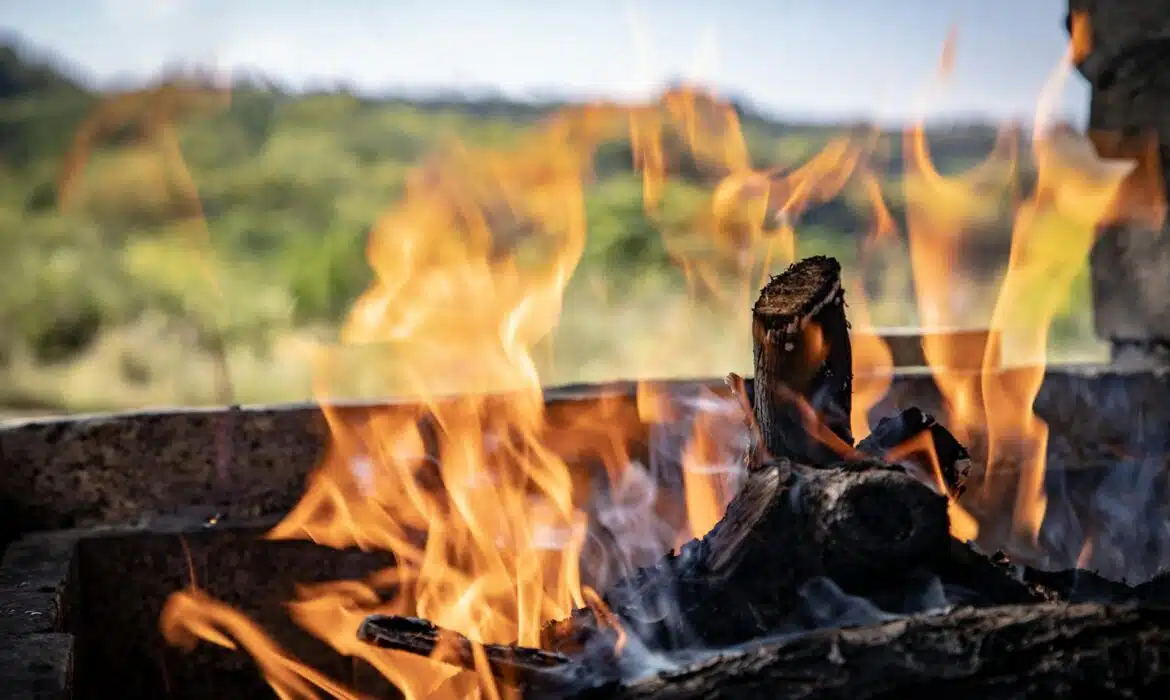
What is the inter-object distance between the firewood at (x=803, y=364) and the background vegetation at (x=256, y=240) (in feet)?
14.9

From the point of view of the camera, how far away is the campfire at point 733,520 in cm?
139

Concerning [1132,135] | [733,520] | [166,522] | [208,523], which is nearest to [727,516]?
[733,520]

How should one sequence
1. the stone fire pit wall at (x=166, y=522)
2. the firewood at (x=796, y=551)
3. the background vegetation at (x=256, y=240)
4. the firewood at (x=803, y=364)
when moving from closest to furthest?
1. the firewood at (x=796, y=551)
2. the firewood at (x=803, y=364)
3. the stone fire pit wall at (x=166, y=522)
4. the background vegetation at (x=256, y=240)

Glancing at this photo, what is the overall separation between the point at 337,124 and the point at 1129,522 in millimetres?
7413

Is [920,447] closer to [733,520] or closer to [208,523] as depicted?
[733,520]

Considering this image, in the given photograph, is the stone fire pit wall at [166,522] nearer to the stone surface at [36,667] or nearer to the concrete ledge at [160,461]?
the concrete ledge at [160,461]

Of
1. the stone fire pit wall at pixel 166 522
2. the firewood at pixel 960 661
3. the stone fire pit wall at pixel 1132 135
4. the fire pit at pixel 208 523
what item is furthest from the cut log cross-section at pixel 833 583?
the stone fire pit wall at pixel 1132 135

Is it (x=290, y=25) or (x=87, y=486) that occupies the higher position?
(x=290, y=25)

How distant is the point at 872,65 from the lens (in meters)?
7.26

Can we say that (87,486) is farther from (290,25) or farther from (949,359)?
(290,25)

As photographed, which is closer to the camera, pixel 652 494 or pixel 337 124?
pixel 652 494

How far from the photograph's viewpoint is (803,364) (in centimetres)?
190

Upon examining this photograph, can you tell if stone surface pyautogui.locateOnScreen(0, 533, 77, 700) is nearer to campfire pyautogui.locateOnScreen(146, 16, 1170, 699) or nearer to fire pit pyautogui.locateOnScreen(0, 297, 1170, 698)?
fire pit pyautogui.locateOnScreen(0, 297, 1170, 698)

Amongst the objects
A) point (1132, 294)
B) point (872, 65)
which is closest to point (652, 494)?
point (1132, 294)
